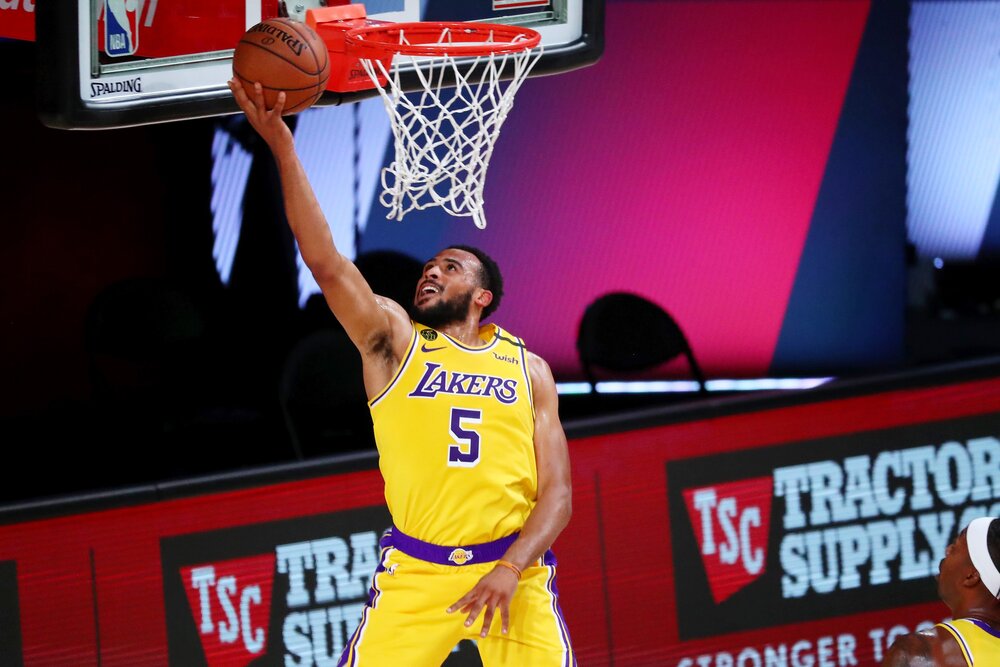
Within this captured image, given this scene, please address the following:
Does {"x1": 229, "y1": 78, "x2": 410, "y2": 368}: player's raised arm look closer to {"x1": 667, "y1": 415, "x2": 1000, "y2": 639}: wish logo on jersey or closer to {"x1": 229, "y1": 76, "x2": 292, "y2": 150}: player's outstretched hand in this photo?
{"x1": 229, "y1": 76, "x2": 292, "y2": 150}: player's outstretched hand

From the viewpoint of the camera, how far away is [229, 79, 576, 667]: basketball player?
13.7 feet

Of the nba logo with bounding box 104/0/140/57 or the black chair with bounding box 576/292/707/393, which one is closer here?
the nba logo with bounding box 104/0/140/57

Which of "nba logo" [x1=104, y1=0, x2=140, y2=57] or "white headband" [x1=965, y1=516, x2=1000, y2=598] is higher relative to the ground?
"nba logo" [x1=104, y1=0, x2=140, y2=57]

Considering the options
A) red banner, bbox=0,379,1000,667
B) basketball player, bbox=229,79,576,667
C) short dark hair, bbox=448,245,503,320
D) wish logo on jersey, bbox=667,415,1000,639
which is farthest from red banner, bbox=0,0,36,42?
wish logo on jersey, bbox=667,415,1000,639

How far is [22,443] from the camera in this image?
21.5 ft

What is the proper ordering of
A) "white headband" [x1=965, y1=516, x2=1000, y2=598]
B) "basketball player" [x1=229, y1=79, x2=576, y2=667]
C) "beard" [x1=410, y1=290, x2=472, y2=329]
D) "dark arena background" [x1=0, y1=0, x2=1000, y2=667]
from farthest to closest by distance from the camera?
"dark arena background" [x1=0, y1=0, x2=1000, y2=667], "beard" [x1=410, y1=290, x2=472, y2=329], "basketball player" [x1=229, y1=79, x2=576, y2=667], "white headband" [x1=965, y1=516, x2=1000, y2=598]

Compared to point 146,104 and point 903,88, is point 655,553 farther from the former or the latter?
point 903,88

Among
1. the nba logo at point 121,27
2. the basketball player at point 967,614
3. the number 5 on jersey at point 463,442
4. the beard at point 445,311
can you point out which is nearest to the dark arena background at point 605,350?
the nba logo at point 121,27

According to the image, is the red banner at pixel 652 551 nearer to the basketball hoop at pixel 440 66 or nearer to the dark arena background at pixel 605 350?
the dark arena background at pixel 605 350

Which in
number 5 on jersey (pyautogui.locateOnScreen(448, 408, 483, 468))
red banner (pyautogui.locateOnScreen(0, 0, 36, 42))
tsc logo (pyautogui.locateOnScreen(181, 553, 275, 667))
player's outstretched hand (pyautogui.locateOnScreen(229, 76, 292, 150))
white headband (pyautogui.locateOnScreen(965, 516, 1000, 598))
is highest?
red banner (pyautogui.locateOnScreen(0, 0, 36, 42))

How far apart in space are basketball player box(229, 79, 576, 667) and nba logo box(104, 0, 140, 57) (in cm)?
111

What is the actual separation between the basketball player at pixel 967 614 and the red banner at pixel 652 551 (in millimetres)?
2220

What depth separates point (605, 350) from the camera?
6914 mm

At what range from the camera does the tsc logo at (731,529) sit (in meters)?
5.71
